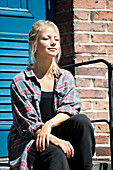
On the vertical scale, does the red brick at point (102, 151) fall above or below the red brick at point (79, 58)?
below

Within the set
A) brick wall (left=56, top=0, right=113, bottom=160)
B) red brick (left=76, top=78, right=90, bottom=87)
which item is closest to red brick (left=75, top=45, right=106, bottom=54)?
brick wall (left=56, top=0, right=113, bottom=160)

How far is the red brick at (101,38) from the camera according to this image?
399cm

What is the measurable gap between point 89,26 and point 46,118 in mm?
1325

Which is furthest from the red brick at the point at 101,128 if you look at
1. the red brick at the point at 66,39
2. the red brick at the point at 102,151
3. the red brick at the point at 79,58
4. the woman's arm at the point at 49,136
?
the woman's arm at the point at 49,136

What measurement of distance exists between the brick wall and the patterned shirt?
0.78 metres

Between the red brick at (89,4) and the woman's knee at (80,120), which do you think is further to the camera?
the red brick at (89,4)

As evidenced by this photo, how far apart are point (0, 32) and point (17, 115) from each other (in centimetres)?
128

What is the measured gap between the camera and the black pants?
2.61m

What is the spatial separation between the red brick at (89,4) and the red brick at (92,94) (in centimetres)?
81

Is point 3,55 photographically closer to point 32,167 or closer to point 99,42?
point 99,42

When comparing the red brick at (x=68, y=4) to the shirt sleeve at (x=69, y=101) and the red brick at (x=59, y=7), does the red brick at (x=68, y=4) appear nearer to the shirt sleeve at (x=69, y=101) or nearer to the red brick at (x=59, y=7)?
the red brick at (x=59, y=7)

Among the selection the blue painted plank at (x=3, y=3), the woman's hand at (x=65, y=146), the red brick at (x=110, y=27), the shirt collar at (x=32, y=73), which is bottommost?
the woman's hand at (x=65, y=146)

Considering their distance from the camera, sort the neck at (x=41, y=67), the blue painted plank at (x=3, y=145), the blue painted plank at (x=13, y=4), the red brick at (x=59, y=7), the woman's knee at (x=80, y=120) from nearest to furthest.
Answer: the woman's knee at (x=80, y=120) → the neck at (x=41, y=67) → the blue painted plank at (x=3, y=145) → the blue painted plank at (x=13, y=4) → the red brick at (x=59, y=7)

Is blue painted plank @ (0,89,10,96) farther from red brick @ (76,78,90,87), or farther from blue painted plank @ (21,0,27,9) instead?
blue painted plank @ (21,0,27,9)
